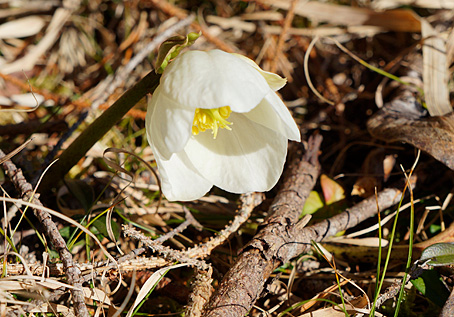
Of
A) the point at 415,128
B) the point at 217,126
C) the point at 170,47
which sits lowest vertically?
the point at 415,128

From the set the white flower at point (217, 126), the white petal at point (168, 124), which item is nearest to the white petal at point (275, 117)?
the white flower at point (217, 126)

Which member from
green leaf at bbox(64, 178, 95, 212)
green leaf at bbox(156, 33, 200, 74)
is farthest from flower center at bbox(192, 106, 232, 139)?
green leaf at bbox(64, 178, 95, 212)

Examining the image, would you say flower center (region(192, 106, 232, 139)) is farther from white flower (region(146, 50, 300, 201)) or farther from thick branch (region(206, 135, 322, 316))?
thick branch (region(206, 135, 322, 316))

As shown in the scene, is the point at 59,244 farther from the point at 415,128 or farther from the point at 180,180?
the point at 415,128

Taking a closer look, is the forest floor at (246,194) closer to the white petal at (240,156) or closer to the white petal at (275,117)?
the white petal at (240,156)

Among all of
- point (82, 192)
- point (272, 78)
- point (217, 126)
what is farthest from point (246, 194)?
point (82, 192)

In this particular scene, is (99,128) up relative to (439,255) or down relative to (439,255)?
up

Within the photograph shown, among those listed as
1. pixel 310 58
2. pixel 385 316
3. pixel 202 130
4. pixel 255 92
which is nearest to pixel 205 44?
pixel 310 58
